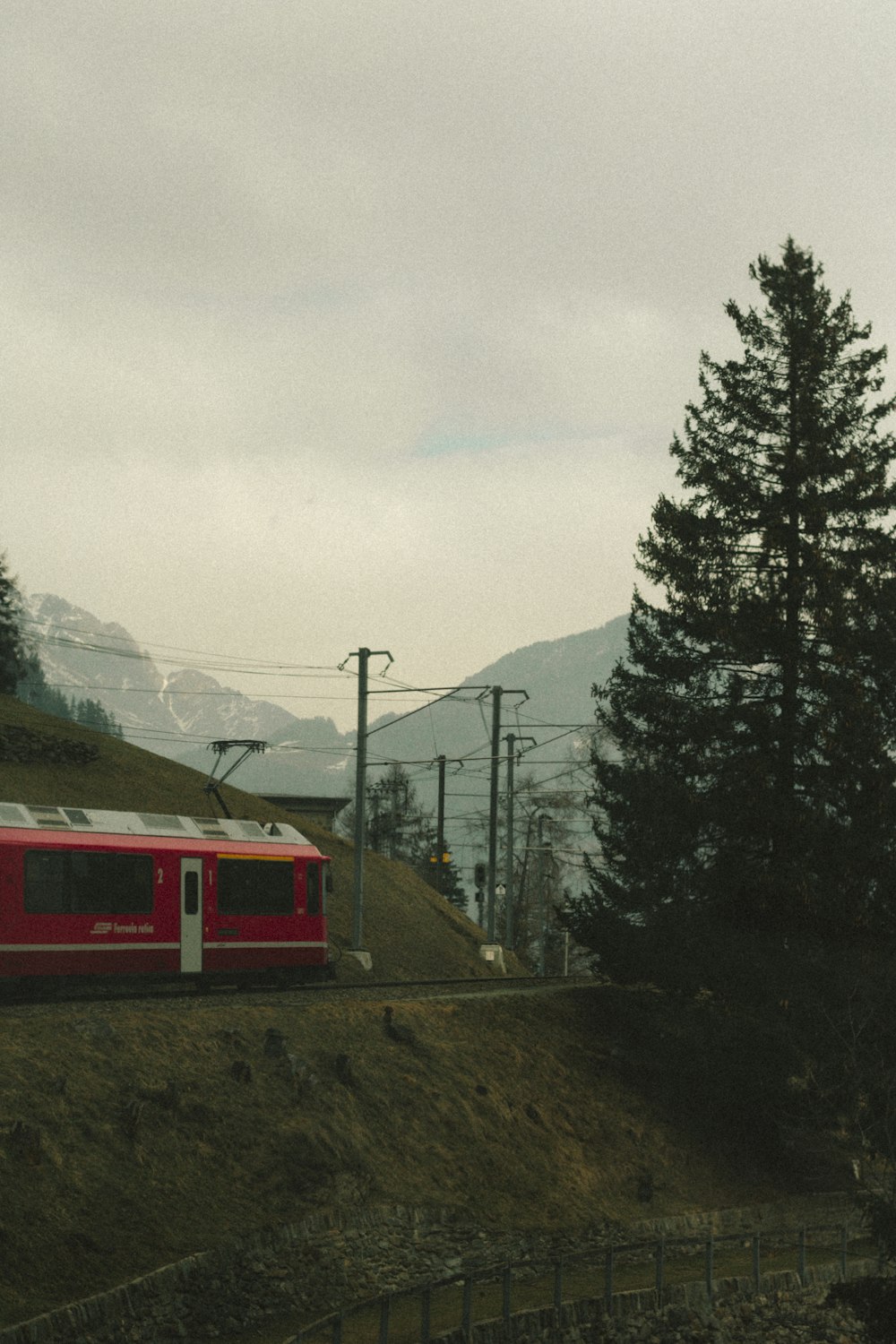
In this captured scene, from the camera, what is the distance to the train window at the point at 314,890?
32.7m

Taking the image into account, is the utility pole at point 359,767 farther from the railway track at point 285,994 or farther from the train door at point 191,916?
the train door at point 191,916

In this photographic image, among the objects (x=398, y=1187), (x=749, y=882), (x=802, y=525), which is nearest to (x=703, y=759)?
(x=749, y=882)

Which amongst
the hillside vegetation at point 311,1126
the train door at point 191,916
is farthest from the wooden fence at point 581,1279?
the train door at point 191,916

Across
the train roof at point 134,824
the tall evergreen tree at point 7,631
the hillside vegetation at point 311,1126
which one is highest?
the tall evergreen tree at point 7,631

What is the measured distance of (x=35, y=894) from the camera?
26.7 m

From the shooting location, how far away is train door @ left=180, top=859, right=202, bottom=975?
29.5 metres

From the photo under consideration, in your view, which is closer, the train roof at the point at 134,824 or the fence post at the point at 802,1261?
the fence post at the point at 802,1261

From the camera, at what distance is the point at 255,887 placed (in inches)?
1235

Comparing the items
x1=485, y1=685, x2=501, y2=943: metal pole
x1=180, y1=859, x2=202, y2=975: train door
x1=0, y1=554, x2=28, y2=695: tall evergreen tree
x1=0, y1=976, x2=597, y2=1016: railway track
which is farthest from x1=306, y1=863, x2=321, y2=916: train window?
x1=0, y1=554, x2=28, y2=695: tall evergreen tree

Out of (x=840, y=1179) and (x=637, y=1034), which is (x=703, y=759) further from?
(x=840, y=1179)

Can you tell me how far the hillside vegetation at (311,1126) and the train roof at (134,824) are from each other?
4149mm

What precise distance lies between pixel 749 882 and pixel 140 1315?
16.2 meters

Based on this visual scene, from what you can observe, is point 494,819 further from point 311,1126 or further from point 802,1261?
point 802,1261

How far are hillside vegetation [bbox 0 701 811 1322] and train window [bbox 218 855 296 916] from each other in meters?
2.53
